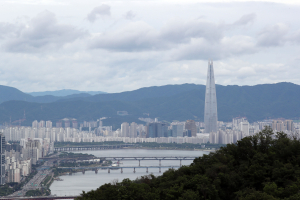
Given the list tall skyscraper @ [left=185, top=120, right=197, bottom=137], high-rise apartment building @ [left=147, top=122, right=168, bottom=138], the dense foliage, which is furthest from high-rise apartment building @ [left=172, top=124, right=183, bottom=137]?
the dense foliage

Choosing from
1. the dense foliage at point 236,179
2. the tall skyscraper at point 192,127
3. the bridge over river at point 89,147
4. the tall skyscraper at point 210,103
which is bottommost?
the bridge over river at point 89,147

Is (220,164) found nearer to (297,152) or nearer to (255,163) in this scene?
(255,163)

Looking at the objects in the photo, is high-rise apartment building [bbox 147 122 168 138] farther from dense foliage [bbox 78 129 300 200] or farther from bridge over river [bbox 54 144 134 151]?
dense foliage [bbox 78 129 300 200]

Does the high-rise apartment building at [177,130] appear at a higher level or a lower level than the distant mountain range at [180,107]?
lower

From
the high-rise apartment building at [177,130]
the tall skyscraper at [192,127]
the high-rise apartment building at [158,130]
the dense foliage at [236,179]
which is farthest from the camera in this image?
the high-rise apartment building at [158,130]

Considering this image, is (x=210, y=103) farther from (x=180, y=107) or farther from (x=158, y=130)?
(x=180, y=107)

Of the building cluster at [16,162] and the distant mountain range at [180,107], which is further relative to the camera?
the distant mountain range at [180,107]

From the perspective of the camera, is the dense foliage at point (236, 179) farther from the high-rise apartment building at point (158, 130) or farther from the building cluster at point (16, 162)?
the high-rise apartment building at point (158, 130)

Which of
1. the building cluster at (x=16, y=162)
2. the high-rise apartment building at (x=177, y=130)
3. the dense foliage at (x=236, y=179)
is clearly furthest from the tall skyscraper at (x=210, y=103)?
the dense foliage at (x=236, y=179)

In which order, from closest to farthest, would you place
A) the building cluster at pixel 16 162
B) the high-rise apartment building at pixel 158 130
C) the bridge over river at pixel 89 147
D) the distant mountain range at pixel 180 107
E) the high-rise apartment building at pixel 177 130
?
the building cluster at pixel 16 162 < the bridge over river at pixel 89 147 < the high-rise apartment building at pixel 177 130 < the high-rise apartment building at pixel 158 130 < the distant mountain range at pixel 180 107

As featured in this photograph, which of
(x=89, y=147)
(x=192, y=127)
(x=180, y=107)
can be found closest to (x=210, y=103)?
(x=192, y=127)
